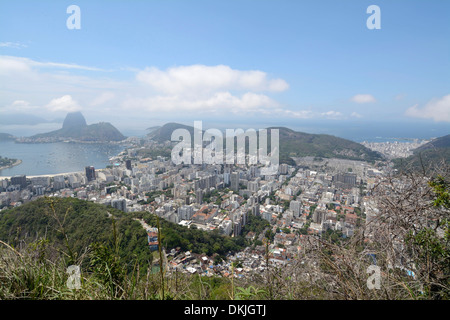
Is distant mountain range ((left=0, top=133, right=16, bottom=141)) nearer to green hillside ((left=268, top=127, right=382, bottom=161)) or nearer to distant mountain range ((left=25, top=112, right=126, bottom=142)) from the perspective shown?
distant mountain range ((left=25, top=112, right=126, bottom=142))

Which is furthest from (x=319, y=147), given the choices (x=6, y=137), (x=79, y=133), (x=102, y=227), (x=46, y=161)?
(x=6, y=137)

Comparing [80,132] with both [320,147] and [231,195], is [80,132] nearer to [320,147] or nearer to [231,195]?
[231,195]

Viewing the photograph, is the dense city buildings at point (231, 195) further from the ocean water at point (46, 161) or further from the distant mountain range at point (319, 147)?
the ocean water at point (46, 161)

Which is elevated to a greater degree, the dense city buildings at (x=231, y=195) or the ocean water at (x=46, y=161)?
the ocean water at (x=46, y=161)

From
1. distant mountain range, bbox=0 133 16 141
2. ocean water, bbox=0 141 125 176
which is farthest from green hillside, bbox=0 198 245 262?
distant mountain range, bbox=0 133 16 141

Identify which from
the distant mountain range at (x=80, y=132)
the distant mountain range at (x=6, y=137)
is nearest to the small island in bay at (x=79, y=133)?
the distant mountain range at (x=80, y=132)

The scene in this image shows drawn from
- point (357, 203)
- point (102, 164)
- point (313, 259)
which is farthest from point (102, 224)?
point (102, 164)
